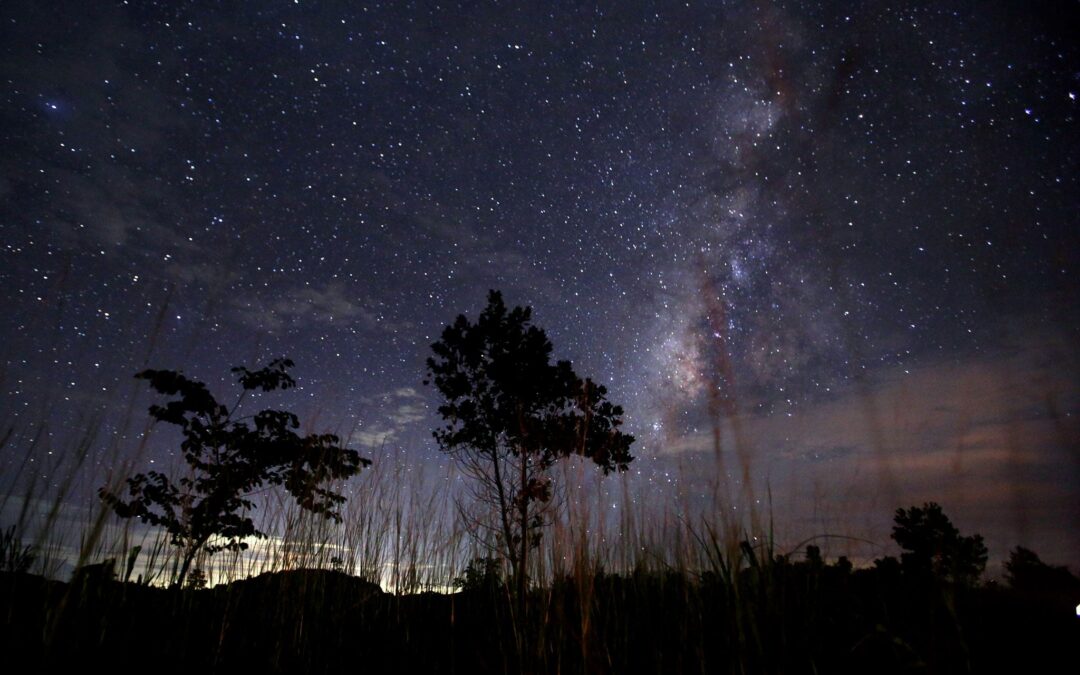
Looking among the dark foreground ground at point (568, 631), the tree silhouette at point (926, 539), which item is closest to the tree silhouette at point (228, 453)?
the dark foreground ground at point (568, 631)

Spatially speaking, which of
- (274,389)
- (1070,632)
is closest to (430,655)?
(1070,632)

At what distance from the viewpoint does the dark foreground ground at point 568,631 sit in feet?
6.89

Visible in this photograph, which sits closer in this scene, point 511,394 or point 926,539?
point 926,539

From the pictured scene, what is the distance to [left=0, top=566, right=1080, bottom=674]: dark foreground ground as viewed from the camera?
2102mm

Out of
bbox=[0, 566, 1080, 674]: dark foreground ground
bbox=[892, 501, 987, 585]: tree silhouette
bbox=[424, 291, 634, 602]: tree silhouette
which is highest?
bbox=[424, 291, 634, 602]: tree silhouette

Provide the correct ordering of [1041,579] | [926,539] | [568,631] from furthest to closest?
[1041,579]
[926,539]
[568,631]

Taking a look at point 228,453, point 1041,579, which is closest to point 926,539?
point 1041,579

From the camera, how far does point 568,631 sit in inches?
114

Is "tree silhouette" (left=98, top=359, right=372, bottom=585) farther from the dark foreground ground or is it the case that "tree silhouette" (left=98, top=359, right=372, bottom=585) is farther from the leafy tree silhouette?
the leafy tree silhouette

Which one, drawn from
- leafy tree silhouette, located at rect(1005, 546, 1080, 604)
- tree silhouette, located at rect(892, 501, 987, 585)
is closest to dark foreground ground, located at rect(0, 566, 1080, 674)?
tree silhouette, located at rect(892, 501, 987, 585)

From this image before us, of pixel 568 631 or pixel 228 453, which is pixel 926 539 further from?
pixel 228 453

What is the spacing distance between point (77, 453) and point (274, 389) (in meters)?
3.87

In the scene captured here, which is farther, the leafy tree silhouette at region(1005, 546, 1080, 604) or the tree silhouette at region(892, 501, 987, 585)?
the leafy tree silhouette at region(1005, 546, 1080, 604)

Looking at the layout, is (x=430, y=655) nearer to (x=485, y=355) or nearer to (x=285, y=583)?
(x=285, y=583)
